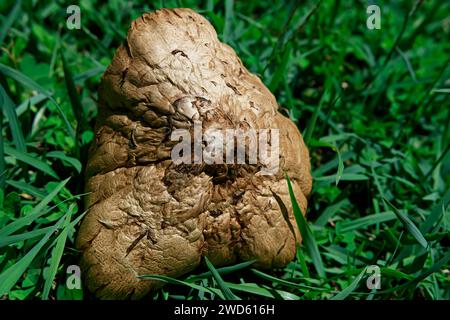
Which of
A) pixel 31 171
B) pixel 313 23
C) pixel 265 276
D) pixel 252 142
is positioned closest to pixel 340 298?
pixel 265 276

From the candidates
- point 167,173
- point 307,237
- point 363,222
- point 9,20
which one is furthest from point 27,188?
point 363,222

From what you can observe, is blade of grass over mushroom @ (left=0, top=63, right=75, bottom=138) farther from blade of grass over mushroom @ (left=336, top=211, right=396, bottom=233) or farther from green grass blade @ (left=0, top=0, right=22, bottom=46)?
blade of grass over mushroom @ (left=336, top=211, right=396, bottom=233)

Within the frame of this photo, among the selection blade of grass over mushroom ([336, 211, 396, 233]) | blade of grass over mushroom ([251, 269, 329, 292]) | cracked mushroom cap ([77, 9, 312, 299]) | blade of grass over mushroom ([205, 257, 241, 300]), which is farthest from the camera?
blade of grass over mushroom ([336, 211, 396, 233])

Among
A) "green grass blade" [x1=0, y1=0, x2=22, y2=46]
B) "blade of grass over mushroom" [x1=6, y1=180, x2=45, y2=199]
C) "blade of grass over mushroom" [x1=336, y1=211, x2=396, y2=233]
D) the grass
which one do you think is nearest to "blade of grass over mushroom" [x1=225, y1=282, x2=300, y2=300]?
the grass

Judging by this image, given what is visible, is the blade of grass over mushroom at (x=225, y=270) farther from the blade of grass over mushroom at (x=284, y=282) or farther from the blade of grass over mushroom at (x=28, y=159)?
the blade of grass over mushroom at (x=28, y=159)

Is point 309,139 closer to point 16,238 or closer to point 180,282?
point 180,282
